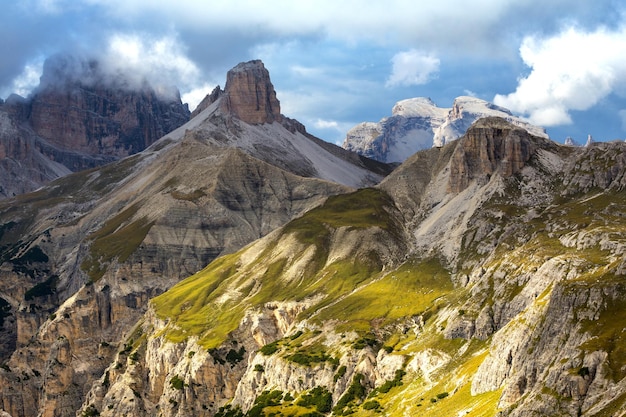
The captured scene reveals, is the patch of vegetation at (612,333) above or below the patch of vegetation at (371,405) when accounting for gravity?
above

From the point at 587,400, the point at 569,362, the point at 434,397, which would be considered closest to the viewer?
the point at 587,400

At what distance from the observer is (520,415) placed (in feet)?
377

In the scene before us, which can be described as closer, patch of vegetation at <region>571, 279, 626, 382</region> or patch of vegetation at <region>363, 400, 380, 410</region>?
patch of vegetation at <region>571, 279, 626, 382</region>

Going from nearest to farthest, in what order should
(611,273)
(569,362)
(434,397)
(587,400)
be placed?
(587,400)
(569,362)
(611,273)
(434,397)

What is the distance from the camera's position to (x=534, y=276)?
198 m

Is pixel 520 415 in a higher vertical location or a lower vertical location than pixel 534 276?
lower

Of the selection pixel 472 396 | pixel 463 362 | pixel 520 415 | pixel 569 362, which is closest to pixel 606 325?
pixel 569 362

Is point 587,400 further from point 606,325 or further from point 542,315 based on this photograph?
point 542,315

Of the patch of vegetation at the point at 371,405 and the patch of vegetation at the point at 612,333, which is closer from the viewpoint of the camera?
the patch of vegetation at the point at 612,333

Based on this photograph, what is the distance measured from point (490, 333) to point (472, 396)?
158ft

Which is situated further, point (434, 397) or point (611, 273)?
point (434, 397)

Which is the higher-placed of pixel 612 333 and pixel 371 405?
pixel 612 333

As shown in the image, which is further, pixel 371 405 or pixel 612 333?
pixel 371 405

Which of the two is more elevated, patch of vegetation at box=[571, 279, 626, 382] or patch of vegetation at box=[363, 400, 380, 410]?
patch of vegetation at box=[571, 279, 626, 382]
